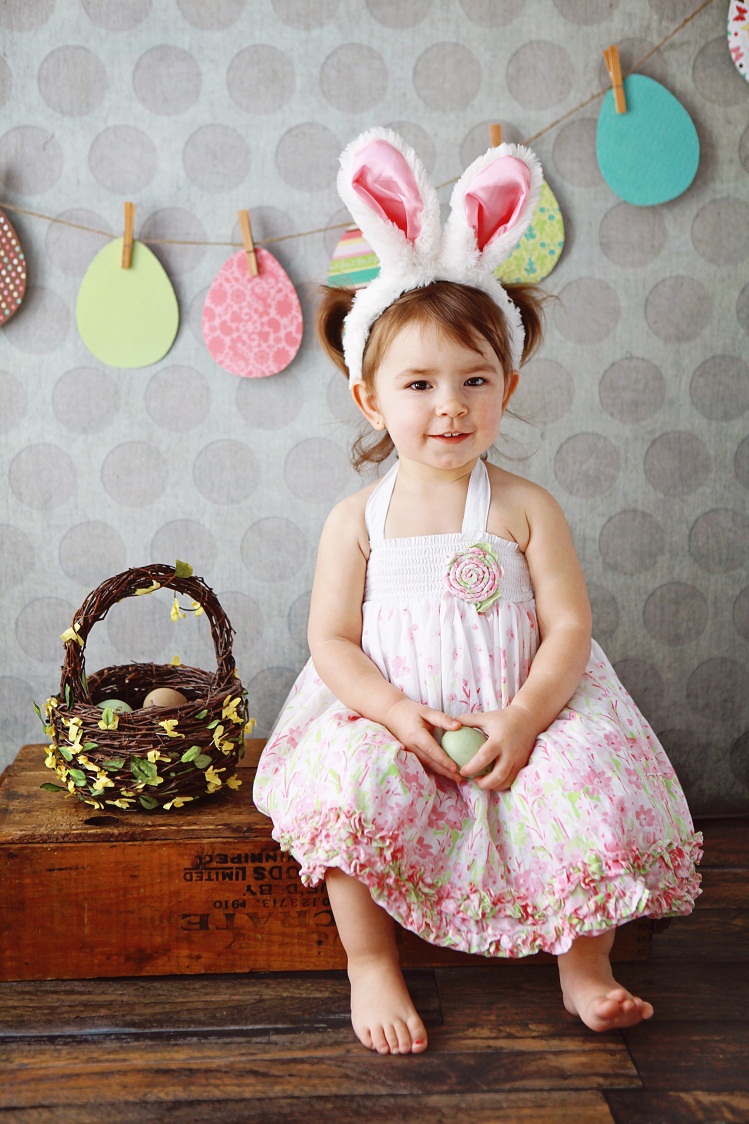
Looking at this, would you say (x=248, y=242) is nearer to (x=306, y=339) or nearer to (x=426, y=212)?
(x=306, y=339)

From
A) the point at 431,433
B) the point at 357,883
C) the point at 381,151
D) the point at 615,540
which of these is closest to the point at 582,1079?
the point at 357,883

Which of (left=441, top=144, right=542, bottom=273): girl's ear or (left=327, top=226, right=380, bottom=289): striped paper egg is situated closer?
(left=441, top=144, right=542, bottom=273): girl's ear

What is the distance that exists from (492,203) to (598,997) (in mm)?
1017

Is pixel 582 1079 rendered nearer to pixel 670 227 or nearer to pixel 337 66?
pixel 670 227

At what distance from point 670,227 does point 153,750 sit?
1.26 meters

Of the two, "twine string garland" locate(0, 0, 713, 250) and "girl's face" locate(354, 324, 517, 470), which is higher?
"twine string garland" locate(0, 0, 713, 250)

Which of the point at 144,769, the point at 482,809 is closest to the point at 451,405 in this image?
the point at 482,809

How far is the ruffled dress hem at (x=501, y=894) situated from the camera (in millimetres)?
1055

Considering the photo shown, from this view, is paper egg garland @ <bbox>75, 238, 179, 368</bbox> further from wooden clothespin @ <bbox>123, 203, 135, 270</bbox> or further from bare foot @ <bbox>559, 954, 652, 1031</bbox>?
bare foot @ <bbox>559, 954, 652, 1031</bbox>

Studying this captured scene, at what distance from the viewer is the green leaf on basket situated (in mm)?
1263

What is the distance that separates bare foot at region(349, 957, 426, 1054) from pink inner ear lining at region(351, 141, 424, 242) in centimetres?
94

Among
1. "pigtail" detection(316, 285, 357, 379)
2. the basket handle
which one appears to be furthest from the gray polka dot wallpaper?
the basket handle

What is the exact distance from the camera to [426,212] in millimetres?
1265

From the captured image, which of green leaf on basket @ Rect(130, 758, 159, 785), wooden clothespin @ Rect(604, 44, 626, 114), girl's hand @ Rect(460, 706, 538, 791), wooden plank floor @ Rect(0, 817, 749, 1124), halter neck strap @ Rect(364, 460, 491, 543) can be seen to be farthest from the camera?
wooden clothespin @ Rect(604, 44, 626, 114)
